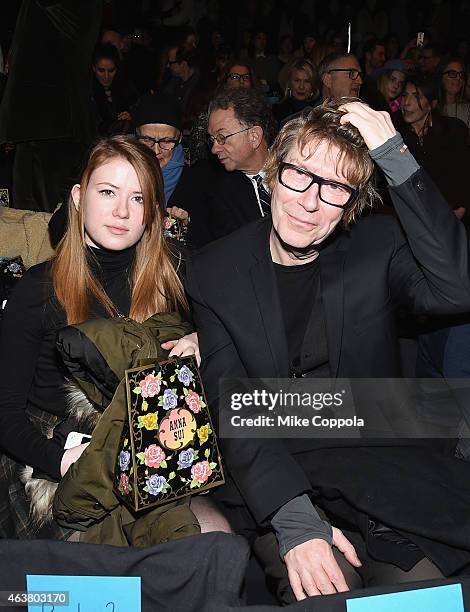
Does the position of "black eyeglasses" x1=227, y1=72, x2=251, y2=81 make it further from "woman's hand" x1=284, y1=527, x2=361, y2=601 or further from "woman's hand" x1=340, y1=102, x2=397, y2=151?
"woman's hand" x1=284, y1=527, x2=361, y2=601

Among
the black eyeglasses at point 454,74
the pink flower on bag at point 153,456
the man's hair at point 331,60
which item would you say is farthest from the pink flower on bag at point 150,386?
the black eyeglasses at point 454,74

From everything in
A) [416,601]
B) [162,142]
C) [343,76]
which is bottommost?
[416,601]

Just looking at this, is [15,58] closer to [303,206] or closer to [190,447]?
[303,206]

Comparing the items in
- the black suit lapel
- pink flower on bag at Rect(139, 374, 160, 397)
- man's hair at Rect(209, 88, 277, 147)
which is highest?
man's hair at Rect(209, 88, 277, 147)

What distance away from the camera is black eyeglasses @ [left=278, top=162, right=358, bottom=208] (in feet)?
5.78

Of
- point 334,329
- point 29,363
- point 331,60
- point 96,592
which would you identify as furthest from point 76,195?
point 331,60

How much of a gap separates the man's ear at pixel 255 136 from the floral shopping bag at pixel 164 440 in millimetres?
1981

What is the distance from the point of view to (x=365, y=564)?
163 cm

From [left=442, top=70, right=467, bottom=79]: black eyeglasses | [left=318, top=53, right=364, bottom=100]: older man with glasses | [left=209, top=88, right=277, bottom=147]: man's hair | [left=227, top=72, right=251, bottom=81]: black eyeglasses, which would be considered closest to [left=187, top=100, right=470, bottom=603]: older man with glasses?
[left=209, top=88, right=277, bottom=147]: man's hair

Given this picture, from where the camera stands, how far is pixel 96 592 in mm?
1168

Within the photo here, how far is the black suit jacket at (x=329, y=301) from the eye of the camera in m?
1.77

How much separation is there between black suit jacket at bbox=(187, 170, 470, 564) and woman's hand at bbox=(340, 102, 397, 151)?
0.27 meters

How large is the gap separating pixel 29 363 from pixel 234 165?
69.1 inches

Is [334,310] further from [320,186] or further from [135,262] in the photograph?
[135,262]
